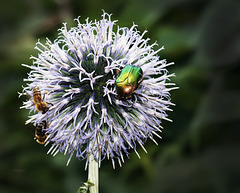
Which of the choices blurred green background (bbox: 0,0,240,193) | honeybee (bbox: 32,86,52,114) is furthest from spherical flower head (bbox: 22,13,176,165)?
blurred green background (bbox: 0,0,240,193)

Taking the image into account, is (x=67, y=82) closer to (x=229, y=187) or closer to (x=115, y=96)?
(x=115, y=96)

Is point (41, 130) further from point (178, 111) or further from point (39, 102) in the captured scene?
point (178, 111)

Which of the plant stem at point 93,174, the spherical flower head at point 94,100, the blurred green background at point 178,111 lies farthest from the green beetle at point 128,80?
the blurred green background at point 178,111

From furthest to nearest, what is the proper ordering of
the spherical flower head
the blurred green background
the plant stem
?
the blurred green background
the spherical flower head
the plant stem

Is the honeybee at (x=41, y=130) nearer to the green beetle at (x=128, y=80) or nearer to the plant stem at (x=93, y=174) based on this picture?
the plant stem at (x=93, y=174)

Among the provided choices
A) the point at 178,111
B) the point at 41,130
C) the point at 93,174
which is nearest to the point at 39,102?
the point at 41,130

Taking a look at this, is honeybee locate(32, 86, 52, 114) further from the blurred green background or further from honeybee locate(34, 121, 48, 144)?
the blurred green background

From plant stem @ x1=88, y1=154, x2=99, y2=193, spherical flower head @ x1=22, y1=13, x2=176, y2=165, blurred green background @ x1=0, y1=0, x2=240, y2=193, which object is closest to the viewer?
plant stem @ x1=88, y1=154, x2=99, y2=193

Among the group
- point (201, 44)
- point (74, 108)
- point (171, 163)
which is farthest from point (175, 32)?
point (74, 108)
